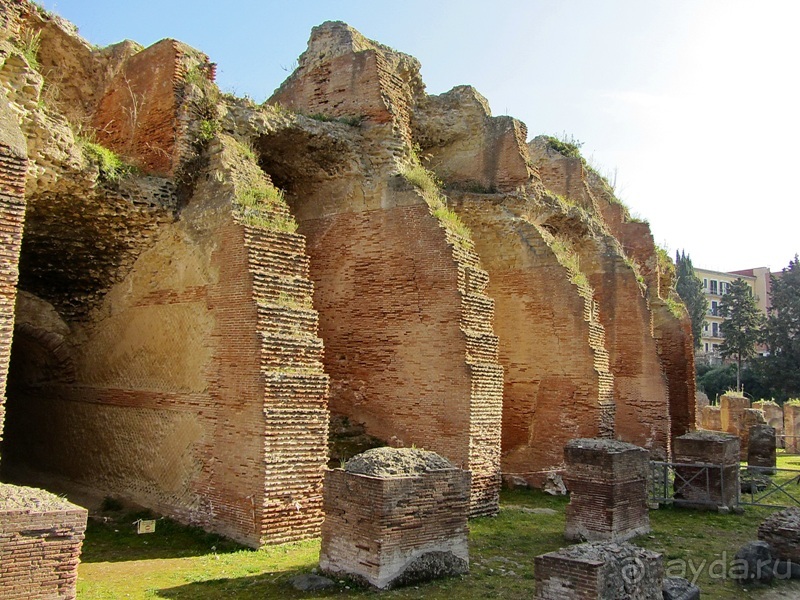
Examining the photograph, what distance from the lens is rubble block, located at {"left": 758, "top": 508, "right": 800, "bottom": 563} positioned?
25.1 feet

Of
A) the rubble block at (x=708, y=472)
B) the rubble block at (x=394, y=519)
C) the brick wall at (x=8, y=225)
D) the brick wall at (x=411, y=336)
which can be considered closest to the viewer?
the brick wall at (x=8, y=225)

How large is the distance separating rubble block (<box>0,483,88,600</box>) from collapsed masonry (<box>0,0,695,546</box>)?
178 cm

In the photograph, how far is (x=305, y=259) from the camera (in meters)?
9.09

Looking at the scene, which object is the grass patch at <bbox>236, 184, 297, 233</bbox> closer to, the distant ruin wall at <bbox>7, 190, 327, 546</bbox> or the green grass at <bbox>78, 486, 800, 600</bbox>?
the distant ruin wall at <bbox>7, 190, 327, 546</bbox>

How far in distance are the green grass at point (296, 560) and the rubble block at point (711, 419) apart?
1610 centimetres

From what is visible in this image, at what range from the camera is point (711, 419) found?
83.5 ft

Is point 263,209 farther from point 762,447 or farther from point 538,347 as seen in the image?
point 762,447

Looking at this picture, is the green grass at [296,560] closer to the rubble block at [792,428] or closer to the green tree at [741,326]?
the rubble block at [792,428]

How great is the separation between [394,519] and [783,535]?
4350 mm

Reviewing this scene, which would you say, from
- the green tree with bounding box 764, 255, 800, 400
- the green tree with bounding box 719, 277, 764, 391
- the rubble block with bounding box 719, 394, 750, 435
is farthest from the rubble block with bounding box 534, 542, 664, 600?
the green tree with bounding box 719, 277, 764, 391

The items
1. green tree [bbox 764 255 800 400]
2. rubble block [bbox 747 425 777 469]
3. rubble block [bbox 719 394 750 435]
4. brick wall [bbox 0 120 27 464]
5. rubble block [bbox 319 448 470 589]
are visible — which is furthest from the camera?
green tree [bbox 764 255 800 400]

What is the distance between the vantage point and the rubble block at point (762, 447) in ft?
51.2

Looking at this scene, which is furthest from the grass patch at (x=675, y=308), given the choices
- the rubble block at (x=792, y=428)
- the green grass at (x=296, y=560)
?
the green grass at (x=296, y=560)

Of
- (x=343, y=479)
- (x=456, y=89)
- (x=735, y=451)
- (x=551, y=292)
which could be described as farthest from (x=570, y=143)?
(x=343, y=479)
